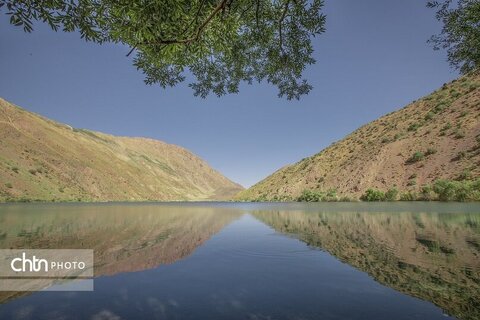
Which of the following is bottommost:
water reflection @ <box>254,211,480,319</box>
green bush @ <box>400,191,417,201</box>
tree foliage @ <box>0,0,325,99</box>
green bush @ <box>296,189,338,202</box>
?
water reflection @ <box>254,211,480,319</box>

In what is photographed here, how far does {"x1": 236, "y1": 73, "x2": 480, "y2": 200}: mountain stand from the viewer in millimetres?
42906

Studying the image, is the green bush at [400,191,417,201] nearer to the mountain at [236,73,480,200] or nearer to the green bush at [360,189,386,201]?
the mountain at [236,73,480,200]

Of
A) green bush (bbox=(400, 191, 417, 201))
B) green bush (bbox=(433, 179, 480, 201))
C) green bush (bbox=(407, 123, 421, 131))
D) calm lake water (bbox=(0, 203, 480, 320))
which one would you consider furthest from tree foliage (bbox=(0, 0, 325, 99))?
green bush (bbox=(407, 123, 421, 131))

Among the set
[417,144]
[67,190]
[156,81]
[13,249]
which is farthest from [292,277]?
[67,190]

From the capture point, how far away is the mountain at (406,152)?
4291cm

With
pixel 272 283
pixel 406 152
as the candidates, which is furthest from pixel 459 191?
pixel 272 283

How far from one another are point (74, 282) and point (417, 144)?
56.6m

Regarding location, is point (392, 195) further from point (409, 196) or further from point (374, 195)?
point (374, 195)

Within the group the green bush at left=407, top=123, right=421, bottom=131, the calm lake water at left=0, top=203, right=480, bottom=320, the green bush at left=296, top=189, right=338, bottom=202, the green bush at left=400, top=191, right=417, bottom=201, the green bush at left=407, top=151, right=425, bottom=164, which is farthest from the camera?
the green bush at left=407, top=123, right=421, bottom=131

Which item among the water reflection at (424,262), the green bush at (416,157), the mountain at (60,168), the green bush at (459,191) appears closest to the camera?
the water reflection at (424,262)

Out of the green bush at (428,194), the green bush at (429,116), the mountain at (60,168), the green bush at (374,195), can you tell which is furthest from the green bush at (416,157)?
the mountain at (60,168)

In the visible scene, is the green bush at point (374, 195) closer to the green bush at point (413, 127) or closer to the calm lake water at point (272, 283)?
the green bush at point (413, 127)

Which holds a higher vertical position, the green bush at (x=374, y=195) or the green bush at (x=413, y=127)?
the green bush at (x=413, y=127)

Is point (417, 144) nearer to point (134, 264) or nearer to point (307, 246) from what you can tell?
point (307, 246)
